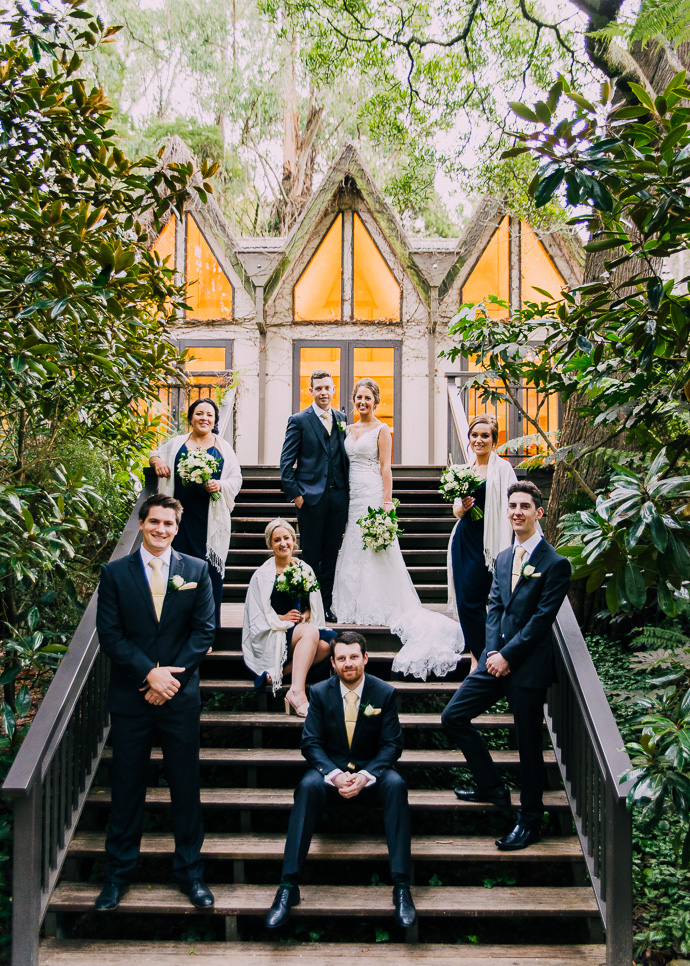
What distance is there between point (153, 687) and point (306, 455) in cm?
235

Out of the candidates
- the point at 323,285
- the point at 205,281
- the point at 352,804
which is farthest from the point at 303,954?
Result: the point at 205,281

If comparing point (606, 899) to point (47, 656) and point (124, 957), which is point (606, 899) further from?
point (47, 656)

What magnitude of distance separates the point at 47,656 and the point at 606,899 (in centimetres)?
305

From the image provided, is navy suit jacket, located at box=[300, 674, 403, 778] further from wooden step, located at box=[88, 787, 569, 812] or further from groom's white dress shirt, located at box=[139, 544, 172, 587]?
groom's white dress shirt, located at box=[139, 544, 172, 587]

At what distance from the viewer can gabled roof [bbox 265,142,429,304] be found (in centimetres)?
1219

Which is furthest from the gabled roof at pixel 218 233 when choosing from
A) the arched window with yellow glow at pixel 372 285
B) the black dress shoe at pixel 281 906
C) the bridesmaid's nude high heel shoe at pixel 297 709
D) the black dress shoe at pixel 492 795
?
the black dress shoe at pixel 281 906

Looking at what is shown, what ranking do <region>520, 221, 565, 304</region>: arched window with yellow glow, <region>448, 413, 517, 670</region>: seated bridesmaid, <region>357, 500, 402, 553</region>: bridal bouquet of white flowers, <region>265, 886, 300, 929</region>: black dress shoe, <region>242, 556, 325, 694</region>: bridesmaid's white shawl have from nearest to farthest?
<region>265, 886, 300, 929</region>: black dress shoe → <region>242, 556, 325, 694</region>: bridesmaid's white shawl → <region>448, 413, 517, 670</region>: seated bridesmaid → <region>357, 500, 402, 553</region>: bridal bouquet of white flowers → <region>520, 221, 565, 304</region>: arched window with yellow glow

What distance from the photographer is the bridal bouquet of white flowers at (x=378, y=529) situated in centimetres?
561

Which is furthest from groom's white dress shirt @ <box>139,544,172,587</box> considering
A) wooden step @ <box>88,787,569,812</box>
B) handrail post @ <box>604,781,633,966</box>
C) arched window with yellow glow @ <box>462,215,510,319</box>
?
arched window with yellow glow @ <box>462,215,510,319</box>

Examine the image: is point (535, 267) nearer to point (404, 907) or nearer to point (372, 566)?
point (372, 566)

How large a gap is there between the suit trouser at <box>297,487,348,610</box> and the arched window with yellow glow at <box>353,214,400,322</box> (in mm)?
7081

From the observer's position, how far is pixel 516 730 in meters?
4.16

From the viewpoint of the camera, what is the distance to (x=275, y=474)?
9500 millimetres

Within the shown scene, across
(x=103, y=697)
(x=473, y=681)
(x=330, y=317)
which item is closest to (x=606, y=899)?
(x=473, y=681)
